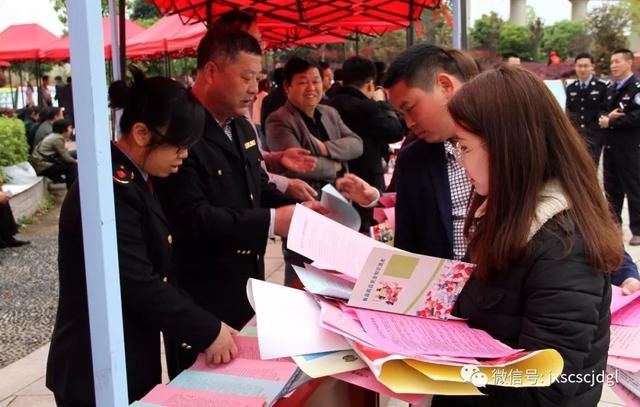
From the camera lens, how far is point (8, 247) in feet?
20.1

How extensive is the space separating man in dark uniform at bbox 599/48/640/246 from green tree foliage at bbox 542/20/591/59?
82.2 ft

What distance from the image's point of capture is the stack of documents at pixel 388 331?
95 centimetres

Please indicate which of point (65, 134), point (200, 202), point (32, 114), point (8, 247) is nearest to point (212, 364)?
point (200, 202)

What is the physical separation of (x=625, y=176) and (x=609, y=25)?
24.9 metres

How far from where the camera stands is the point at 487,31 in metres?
32.2

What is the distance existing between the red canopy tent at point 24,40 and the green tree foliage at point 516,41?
78.2ft

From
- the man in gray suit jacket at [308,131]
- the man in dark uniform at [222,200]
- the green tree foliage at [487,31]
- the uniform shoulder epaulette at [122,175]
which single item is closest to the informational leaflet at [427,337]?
the uniform shoulder epaulette at [122,175]

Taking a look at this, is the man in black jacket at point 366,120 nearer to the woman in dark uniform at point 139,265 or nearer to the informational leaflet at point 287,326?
the woman in dark uniform at point 139,265

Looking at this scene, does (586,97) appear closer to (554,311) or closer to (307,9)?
(307,9)

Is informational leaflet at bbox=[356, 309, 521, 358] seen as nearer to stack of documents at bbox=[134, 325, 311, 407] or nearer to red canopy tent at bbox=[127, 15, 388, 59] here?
stack of documents at bbox=[134, 325, 311, 407]

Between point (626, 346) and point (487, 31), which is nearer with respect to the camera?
point (626, 346)

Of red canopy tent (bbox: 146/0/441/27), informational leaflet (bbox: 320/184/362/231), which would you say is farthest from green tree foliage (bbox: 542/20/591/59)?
informational leaflet (bbox: 320/184/362/231)

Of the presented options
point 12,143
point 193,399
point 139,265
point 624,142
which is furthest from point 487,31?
point 193,399

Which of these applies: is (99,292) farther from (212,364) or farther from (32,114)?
(32,114)
